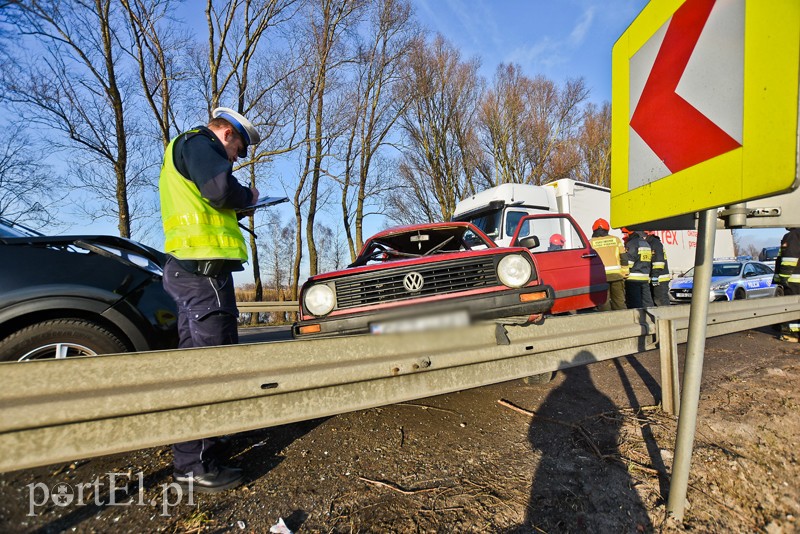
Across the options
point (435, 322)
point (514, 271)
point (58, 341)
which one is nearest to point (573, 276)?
point (514, 271)

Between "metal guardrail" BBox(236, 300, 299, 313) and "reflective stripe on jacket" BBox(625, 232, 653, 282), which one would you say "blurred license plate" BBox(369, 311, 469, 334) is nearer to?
"reflective stripe on jacket" BBox(625, 232, 653, 282)

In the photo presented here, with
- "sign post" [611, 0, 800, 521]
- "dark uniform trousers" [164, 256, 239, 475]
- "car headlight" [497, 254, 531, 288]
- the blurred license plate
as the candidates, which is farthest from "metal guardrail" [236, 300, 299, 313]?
the blurred license plate

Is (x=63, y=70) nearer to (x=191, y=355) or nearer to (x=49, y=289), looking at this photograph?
(x=49, y=289)

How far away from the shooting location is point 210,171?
1.96 meters

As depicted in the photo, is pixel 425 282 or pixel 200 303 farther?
pixel 425 282

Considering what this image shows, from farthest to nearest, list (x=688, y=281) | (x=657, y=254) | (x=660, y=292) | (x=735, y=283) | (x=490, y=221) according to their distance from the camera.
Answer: (x=688, y=281) < (x=735, y=283) < (x=490, y=221) < (x=660, y=292) < (x=657, y=254)

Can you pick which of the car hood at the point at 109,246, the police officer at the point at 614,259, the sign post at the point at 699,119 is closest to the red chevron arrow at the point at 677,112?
the sign post at the point at 699,119

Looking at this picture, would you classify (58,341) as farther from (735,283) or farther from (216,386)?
(735,283)

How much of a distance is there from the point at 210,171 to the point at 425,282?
4.48 ft

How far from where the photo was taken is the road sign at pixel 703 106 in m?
1.05

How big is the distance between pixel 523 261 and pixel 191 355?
2.05m

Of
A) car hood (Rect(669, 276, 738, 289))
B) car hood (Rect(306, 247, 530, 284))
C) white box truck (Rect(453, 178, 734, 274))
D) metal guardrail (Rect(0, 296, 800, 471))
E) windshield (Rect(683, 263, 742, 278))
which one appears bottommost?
car hood (Rect(669, 276, 738, 289))

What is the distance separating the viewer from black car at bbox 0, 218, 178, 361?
2033 mm

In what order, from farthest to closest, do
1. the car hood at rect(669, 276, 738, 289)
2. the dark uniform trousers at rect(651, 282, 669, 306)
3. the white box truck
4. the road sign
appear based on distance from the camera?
the car hood at rect(669, 276, 738, 289) < the white box truck < the dark uniform trousers at rect(651, 282, 669, 306) < the road sign
